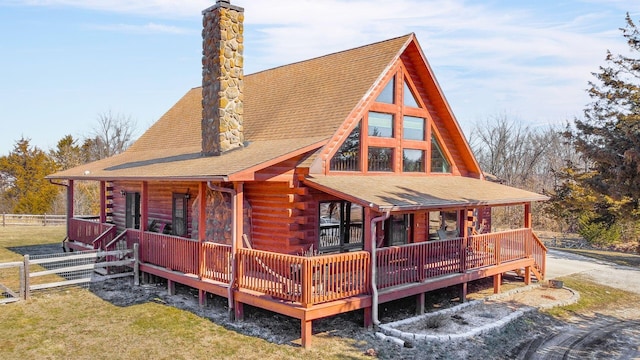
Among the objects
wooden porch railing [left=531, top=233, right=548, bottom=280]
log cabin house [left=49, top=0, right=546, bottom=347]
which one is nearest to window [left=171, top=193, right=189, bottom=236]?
log cabin house [left=49, top=0, right=546, bottom=347]

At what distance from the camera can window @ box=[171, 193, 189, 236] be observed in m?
15.9

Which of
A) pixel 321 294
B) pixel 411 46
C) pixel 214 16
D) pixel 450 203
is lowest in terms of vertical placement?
pixel 321 294

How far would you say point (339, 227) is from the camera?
1373cm

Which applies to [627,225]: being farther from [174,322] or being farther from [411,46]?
[174,322]

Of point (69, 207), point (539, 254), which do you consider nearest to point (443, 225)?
point (539, 254)

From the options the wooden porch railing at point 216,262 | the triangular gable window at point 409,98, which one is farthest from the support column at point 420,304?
the triangular gable window at point 409,98

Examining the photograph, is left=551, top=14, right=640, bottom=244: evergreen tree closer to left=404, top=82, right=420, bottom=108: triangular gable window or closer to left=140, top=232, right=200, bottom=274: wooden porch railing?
left=404, top=82, right=420, bottom=108: triangular gable window

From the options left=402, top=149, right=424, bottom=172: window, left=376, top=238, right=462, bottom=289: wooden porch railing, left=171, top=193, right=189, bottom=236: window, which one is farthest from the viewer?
left=171, top=193, right=189, bottom=236: window

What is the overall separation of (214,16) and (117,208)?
977 cm

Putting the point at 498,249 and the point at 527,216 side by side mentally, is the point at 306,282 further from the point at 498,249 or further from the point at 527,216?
the point at 527,216

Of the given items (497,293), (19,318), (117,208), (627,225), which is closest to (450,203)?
(497,293)

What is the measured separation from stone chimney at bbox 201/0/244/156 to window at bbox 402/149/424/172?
5338mm

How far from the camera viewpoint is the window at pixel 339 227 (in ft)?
43.7

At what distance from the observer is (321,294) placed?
987 cm
